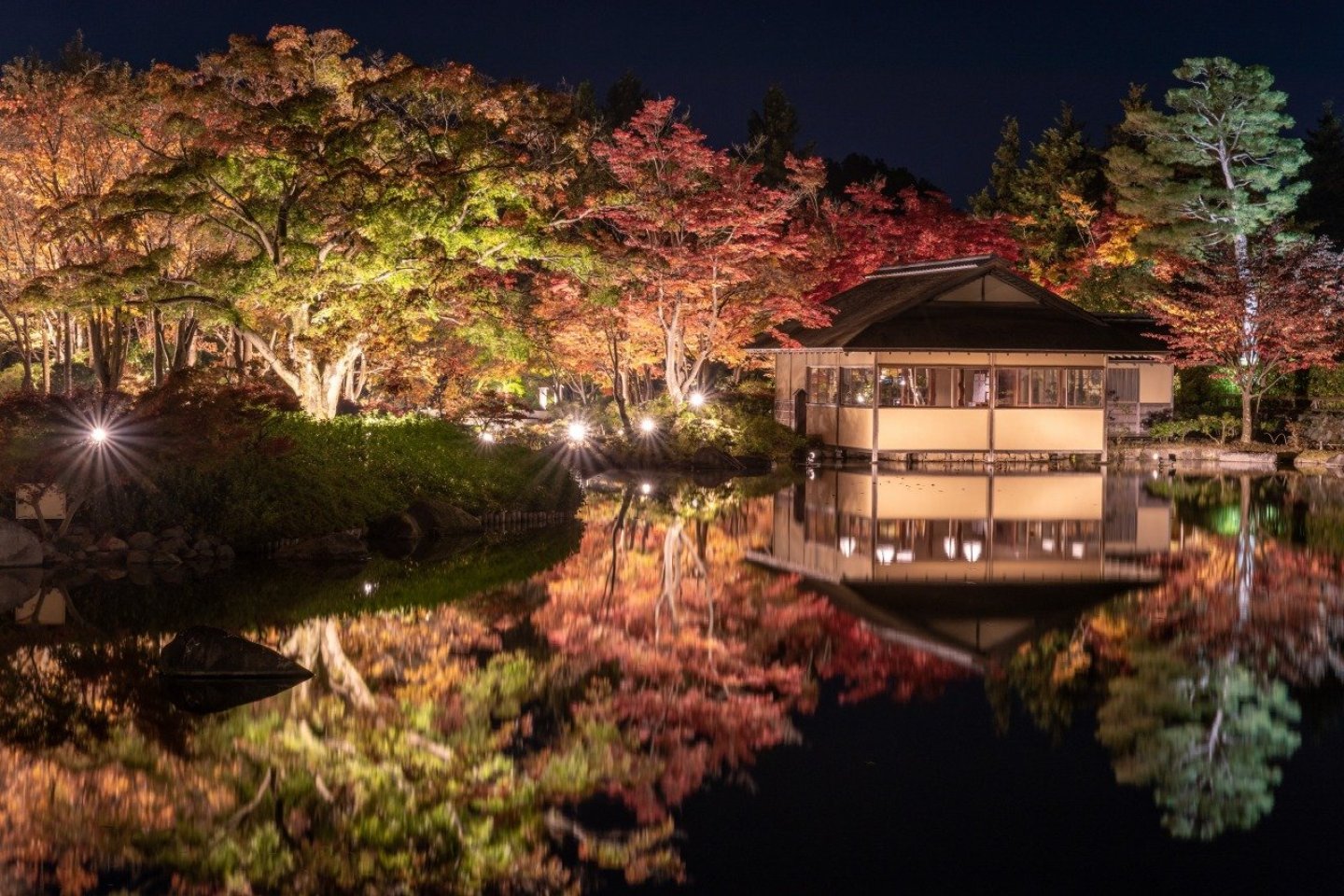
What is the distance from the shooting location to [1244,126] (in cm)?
3834

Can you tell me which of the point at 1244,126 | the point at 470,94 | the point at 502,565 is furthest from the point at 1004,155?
the point at 502,565

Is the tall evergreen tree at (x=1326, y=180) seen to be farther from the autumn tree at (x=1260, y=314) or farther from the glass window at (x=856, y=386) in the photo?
the glass window at (x=856, y=386)

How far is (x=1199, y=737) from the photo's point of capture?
8.62m

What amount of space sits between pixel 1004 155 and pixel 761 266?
2623cm

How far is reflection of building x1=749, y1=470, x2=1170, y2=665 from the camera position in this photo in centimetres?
1262

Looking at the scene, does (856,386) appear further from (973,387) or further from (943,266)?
(943,266)

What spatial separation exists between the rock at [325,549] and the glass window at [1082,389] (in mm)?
20397

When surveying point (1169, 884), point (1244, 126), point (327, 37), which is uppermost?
point (1244, 126)

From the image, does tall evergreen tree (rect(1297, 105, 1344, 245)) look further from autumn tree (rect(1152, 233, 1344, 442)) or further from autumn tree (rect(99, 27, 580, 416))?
A: autumn tree (rect(99, 27, 580, 416))

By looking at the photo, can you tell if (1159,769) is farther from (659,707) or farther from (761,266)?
(761,266)

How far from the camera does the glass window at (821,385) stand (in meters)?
34.0

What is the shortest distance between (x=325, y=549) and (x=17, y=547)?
130 inches

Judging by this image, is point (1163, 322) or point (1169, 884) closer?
point (1169, 884)

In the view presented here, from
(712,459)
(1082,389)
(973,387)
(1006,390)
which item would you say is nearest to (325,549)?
(712,459)
